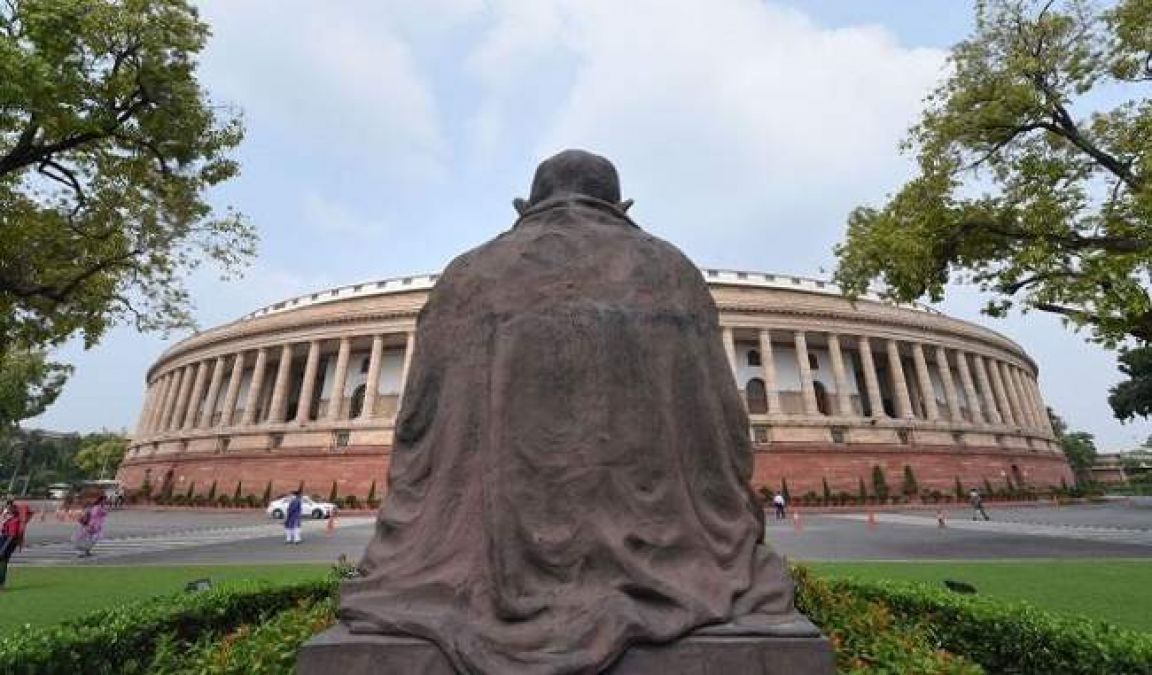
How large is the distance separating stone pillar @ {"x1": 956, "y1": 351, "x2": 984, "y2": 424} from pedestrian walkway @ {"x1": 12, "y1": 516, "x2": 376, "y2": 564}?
42.4 metres

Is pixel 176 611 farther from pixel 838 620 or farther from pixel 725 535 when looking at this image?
pixel 838 620

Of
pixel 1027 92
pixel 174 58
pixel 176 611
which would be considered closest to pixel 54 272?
pixel 174 58

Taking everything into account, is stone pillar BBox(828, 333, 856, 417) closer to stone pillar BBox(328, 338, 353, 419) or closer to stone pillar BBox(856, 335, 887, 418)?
stone pillar BBox(856, 335, 887, 418)

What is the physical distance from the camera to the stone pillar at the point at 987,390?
150 ft

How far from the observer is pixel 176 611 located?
5.51 metres

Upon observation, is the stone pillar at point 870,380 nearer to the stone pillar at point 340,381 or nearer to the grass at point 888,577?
the grass at point 888,577

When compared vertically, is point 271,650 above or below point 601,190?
below

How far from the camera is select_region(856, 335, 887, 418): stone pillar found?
40531 mm

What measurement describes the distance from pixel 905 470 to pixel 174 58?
38653mm

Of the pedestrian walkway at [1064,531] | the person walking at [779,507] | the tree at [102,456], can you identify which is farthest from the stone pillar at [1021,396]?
the tree at [102,456]

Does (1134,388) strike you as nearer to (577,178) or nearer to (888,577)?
(888,577)

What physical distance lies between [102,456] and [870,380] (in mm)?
73844

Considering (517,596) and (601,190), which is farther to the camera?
(601,190)

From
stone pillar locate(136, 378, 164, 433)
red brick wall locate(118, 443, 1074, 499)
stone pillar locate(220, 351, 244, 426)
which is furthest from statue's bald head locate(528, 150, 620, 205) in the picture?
stone pillar locate(136, 378, 164, 433)
